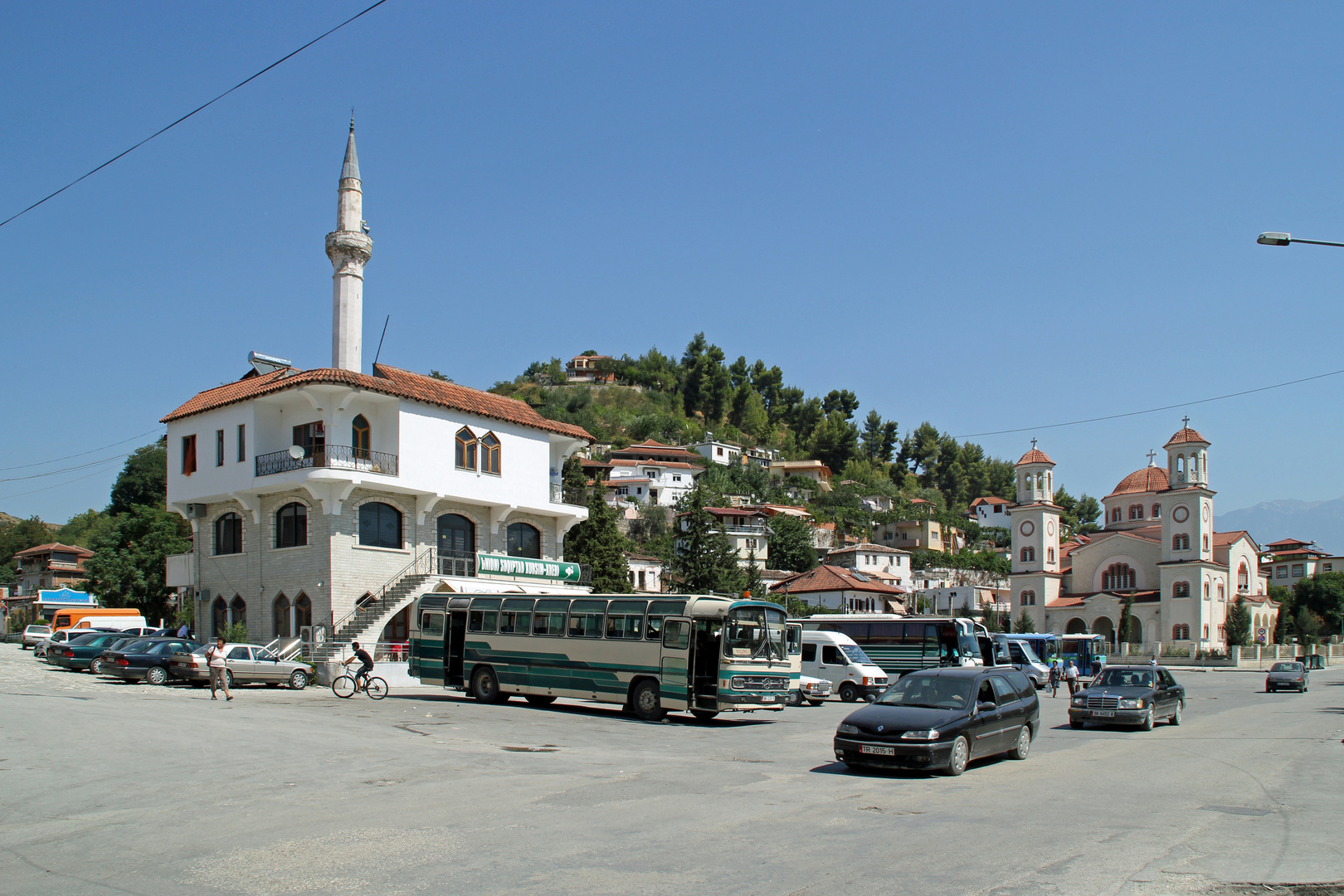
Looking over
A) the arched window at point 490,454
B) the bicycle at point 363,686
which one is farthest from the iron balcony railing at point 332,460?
the bicycle at point 363,686

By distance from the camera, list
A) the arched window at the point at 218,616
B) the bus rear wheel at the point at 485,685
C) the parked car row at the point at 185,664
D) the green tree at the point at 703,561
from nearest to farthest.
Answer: the bus rear wheel at the point at 485,685 → the parked car row at the point at 185,664 → the arched window at the point at 218,616 → the green tree at the point at 703,561

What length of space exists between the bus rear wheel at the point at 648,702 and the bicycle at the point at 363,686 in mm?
8487

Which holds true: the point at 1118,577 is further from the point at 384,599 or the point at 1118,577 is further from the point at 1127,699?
the point at 1127,699

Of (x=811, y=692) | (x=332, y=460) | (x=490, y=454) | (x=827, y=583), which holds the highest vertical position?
(x=490, y=454)

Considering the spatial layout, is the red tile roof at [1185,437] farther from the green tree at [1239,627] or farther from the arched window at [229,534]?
the arched window at [229,534]

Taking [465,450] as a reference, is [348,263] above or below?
above

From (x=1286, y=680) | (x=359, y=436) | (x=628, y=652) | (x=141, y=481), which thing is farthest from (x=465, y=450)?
(x=141, y=481)

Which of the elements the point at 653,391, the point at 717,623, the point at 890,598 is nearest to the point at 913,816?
the point at 717,623

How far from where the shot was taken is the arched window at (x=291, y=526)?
37.1m

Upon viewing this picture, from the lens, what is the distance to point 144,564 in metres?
62.5

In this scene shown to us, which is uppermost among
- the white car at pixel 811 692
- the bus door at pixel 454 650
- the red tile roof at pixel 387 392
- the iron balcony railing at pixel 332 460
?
the red tile roof at pixel 387 392

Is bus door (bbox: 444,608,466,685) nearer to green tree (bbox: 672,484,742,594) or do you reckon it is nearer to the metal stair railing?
the metal stair railing

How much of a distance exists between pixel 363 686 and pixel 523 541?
1659 cm

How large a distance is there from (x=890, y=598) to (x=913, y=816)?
2729 inches
